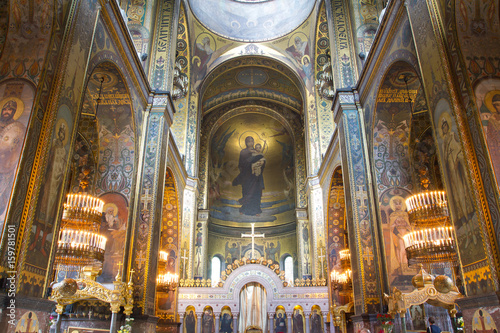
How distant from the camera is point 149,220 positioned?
1030cm

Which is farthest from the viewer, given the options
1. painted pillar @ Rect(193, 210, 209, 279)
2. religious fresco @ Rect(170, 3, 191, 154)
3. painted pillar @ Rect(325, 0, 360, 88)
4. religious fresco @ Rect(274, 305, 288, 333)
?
painted pillar @ Rect(193, 210, 209, 279)

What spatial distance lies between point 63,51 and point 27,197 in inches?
94.4

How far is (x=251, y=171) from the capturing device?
26.2 metres

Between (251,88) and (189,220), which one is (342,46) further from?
(251,88)

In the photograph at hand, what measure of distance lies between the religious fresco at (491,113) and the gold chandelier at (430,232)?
10.1ft

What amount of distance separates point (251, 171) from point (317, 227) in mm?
9936

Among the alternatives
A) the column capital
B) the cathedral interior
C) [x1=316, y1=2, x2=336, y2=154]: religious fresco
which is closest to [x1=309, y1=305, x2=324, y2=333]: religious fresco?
the cathedral interior

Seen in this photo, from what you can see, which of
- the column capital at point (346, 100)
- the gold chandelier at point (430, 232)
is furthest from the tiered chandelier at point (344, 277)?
the column capital at point (346, 100)

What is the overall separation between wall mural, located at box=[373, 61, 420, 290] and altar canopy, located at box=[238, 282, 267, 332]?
694 cm

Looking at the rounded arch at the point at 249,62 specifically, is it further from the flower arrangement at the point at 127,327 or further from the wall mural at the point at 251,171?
the flower arrangement at the point at 127,327

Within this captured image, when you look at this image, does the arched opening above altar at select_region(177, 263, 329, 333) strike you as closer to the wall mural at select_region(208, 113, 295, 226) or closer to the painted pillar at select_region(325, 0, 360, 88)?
the painted pillar at select_region(325, 0, 360, 88)

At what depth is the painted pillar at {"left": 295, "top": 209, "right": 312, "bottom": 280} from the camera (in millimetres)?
18828

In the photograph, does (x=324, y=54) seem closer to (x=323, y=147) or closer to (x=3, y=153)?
(x=323, y=147)

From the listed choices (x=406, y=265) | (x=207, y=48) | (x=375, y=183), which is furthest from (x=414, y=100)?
(x=207, y=48)
